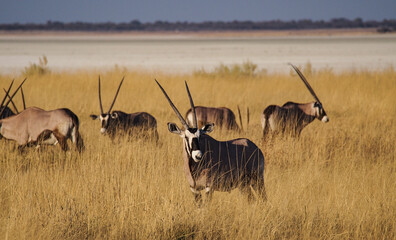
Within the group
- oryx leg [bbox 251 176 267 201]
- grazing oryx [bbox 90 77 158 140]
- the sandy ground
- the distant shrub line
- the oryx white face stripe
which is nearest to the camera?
the oryx white face stripe

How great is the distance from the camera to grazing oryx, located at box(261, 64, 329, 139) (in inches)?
304

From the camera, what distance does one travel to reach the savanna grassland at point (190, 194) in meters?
4.28

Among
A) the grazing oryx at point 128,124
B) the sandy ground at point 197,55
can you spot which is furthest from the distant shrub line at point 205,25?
the grazing oryx at point 128,124

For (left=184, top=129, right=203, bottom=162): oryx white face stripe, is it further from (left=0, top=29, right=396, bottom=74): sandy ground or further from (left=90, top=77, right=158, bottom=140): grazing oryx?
(left=0, top=29, right=396, bottom=74): sandy ground

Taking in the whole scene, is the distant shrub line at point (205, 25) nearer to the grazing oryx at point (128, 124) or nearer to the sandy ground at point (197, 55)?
the sandy ground at point (197, 55)

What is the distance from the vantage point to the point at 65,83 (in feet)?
50.8

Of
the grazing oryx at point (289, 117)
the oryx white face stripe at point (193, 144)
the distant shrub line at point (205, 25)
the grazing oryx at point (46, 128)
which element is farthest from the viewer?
the distant shrub line at point (205, 25)

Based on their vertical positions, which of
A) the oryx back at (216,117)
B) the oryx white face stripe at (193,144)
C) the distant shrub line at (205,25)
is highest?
the distant shrub line at (205,25)

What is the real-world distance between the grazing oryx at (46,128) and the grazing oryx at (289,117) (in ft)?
9.33

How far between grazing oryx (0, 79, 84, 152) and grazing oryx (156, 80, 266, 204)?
2.40 m

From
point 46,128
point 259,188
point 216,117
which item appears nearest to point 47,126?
point 46,128

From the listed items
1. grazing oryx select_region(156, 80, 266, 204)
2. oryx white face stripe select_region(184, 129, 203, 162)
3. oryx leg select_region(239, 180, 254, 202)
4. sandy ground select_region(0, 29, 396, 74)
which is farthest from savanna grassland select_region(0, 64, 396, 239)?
sandy ground select_region(0, 29, 396, 74)

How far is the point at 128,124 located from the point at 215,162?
4.06 metres

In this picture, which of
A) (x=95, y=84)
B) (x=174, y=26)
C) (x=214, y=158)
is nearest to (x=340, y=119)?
(x=214, y=158)
